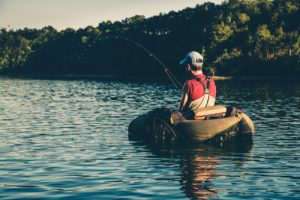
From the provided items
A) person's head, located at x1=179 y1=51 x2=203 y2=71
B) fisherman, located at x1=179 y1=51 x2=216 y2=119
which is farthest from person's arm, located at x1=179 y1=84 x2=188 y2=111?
person's head, located at x1=179 y1=51 x2=203 y2=71

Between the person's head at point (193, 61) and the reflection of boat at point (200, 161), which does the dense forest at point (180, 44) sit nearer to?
the person's head at point (193, 61)

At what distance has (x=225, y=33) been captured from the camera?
114 metres

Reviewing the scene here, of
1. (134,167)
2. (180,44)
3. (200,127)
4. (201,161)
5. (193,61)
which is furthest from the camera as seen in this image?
(180,44)

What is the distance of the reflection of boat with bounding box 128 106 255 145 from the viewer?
16375 millimetres

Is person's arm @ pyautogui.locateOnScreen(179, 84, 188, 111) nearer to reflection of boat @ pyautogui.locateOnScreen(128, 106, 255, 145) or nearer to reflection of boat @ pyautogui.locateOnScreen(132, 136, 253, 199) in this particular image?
reflection of boat @ pyautogui.locateOnScreen(128, 106, 255, 145)

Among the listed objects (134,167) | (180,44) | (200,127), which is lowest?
(134,167)

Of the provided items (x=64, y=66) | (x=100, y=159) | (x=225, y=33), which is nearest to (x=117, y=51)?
(x=64, y=66)

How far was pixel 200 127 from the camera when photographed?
644 inches

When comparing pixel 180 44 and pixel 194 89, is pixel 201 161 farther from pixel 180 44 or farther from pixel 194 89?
pixel 180 44

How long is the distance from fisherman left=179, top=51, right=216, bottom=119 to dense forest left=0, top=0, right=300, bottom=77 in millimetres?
73066

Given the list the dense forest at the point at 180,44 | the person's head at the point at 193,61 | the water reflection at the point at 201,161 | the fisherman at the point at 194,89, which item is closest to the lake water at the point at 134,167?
the water reflection at the point at 201,161

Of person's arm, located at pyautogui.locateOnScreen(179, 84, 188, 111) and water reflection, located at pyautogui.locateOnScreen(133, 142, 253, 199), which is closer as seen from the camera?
water reflection, located at pyautogui.locateOnScreen(133, 142, 253, 199)

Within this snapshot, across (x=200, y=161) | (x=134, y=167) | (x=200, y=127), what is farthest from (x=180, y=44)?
(x=134, y=167)

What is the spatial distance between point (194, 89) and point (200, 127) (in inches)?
50.7
